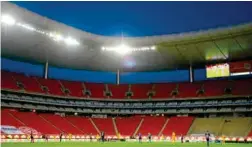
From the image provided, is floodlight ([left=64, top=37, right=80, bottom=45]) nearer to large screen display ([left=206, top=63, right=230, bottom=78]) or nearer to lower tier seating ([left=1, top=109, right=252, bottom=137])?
lower tier seating ([left=1, top=109, right=252, bottom=137])

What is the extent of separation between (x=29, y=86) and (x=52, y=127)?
12199mm

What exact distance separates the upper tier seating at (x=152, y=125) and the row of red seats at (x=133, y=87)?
572 cm

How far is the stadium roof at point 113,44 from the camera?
49.2 m

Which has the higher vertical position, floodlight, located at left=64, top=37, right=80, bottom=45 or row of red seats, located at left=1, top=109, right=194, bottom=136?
floodlight, located at left=64, top=37, right=80, bottom=45

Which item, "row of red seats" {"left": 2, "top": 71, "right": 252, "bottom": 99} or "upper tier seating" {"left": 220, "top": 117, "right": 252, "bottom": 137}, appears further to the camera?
"row of red seats" {"left": 2, "top": 71, "right": 252, "bottom": 99}

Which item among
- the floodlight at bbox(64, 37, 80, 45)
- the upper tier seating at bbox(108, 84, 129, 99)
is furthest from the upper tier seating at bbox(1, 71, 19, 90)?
the upper tier seating at bbox(108, 84, 129, 99)

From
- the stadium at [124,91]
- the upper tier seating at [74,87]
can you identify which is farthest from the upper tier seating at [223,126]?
the upper tier seating at [74,87]

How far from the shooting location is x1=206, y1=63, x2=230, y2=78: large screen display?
6419cm

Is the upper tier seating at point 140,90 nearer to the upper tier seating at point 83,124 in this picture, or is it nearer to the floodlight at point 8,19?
the upper tier seating at point 83,124

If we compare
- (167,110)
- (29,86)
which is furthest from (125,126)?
(29,86)

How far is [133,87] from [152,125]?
14267 mm

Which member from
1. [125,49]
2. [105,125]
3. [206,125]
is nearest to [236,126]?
[206,125]

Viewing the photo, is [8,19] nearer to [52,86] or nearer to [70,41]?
[70,41]

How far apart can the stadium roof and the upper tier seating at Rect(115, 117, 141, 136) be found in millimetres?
12498
